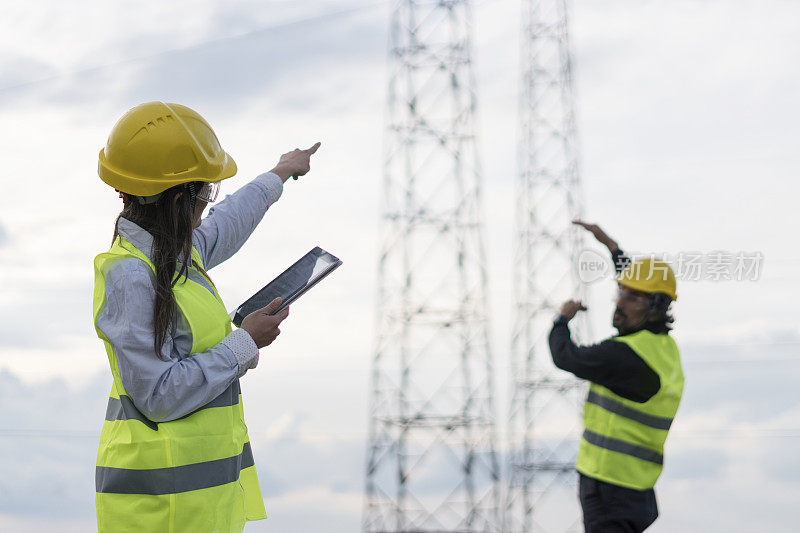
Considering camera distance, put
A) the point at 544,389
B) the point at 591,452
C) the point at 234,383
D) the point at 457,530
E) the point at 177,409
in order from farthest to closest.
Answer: the point at 544,389, the point at 457,530, the point at 591,452, the point at 234,383, the point at 177,409

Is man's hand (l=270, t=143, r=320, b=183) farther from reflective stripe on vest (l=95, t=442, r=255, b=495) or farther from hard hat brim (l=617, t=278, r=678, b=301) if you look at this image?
hard hat brim (l=617, t=278, r=678, b=301)

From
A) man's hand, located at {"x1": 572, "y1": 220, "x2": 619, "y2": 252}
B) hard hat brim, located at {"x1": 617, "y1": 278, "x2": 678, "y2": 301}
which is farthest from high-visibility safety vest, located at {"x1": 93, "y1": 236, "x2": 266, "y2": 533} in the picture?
man's hand, located at {"x1": 572, "y1": 220, "x2": 619, "y2": 252}

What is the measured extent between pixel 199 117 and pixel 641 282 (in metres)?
2.46

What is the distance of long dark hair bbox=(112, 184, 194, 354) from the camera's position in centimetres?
203

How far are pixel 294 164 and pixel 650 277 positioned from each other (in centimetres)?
192

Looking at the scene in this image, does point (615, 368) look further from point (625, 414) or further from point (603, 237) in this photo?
point (603, 237)

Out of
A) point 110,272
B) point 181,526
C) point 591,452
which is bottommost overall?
point 591,452

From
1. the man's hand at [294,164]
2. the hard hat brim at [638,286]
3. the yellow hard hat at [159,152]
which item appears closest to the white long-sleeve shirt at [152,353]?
the yellow hard hat at [159,152]

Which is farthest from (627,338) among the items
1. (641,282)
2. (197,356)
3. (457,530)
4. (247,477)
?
(457,530)

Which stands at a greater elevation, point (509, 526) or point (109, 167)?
point (109, 167)

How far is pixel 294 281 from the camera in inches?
93.0

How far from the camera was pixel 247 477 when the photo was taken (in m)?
2.40

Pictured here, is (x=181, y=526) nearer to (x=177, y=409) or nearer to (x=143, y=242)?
(x=177, y=409)

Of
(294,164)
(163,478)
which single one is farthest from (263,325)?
(294,164)
